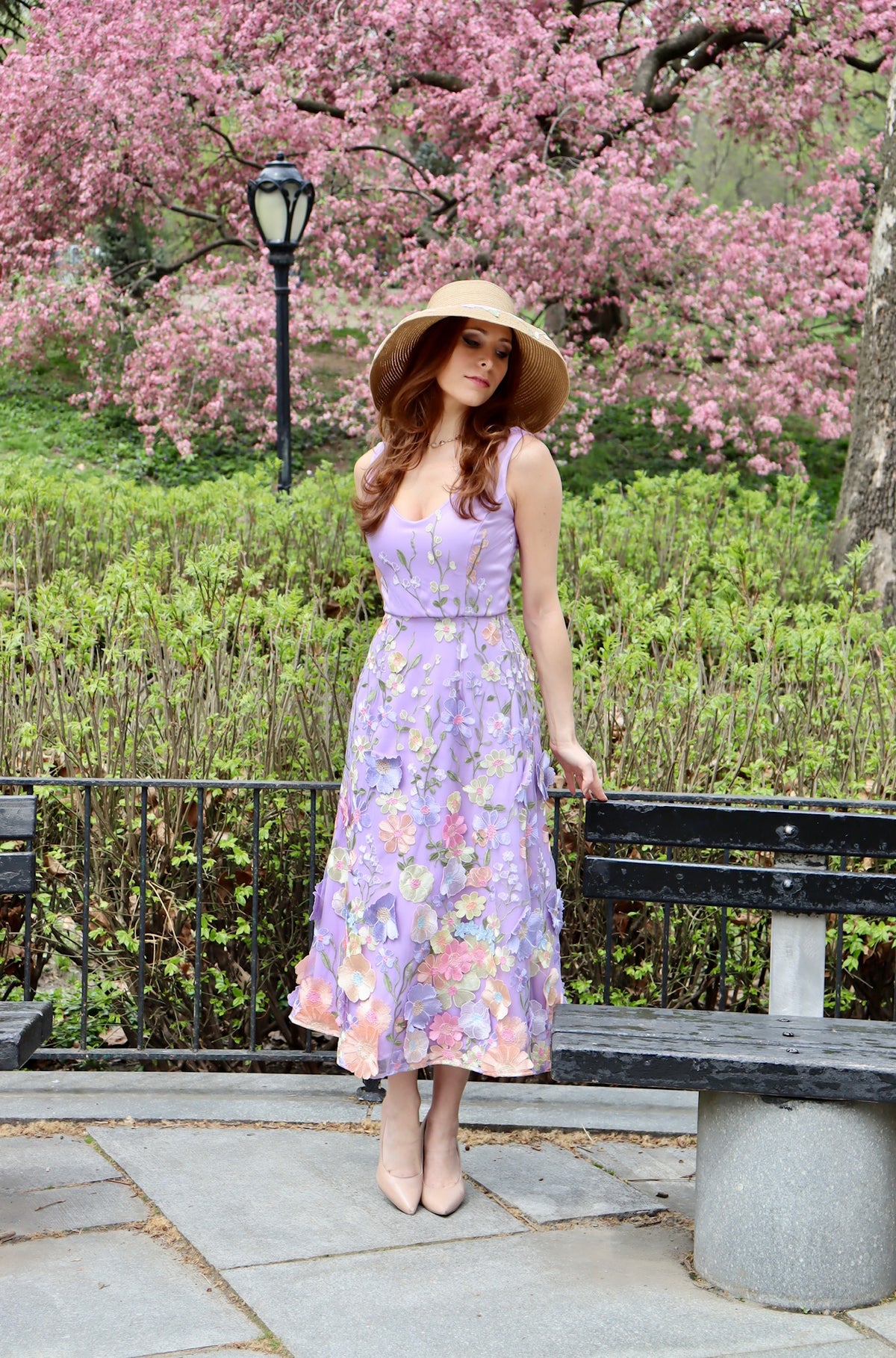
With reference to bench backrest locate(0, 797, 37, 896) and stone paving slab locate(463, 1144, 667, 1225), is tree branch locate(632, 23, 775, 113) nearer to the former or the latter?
stone paving slab locate(463, 1144, 667, 1225)

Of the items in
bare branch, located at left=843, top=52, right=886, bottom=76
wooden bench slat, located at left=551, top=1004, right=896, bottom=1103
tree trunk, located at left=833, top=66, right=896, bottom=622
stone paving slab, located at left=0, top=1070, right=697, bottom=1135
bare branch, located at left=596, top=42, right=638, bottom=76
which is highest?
bare branch, located at left=843, top=52, right=886, bottom=76

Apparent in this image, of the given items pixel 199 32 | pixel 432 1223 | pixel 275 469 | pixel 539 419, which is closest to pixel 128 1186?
pixel 432 1223

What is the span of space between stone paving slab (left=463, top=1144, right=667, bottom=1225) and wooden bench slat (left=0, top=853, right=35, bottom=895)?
4.10 ft

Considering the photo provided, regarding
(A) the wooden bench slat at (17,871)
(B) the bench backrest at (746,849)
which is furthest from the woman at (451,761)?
A: (A) the wooden bench slat at (17,871)

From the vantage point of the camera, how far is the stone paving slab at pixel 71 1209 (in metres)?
3.02

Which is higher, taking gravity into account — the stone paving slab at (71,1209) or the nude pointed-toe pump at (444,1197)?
the nude pointed-toe pump at (444,1197)

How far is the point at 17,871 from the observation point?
10.1 feet

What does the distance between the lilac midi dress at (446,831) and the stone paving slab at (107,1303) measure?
0.56 meters

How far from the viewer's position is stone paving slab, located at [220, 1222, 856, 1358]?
2.56 m

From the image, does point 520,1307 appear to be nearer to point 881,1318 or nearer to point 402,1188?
point 402,1188

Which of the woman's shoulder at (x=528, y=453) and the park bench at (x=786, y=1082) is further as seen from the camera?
the woman's shoulder at (x=528, y=453)

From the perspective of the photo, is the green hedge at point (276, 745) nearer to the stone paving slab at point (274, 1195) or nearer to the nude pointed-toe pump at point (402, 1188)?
the stone paving slab at point (274, 1195)

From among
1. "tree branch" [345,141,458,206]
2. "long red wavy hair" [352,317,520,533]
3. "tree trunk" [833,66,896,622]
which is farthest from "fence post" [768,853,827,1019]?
"tree branch" [345,141,458,206]

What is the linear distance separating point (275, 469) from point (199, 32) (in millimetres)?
9579
